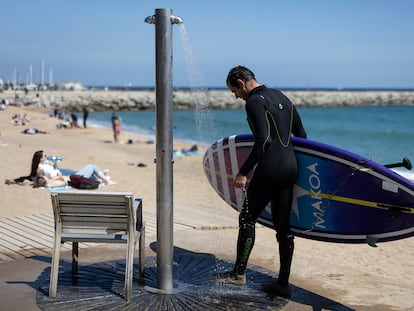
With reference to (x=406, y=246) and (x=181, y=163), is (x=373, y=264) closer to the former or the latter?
(x=406, y=246)

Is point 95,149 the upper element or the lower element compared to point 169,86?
lower

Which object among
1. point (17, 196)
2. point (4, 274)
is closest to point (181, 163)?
point (17, 196)

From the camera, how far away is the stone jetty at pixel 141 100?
68.4 metres

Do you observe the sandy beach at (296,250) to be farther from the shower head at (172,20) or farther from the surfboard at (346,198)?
the shower head at (172,20)

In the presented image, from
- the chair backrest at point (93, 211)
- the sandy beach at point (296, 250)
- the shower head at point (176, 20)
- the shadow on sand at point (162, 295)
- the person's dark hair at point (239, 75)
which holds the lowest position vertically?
the sandy beach at point (296, 250)

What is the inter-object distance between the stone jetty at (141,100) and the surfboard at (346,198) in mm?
46730

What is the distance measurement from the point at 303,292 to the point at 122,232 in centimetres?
161

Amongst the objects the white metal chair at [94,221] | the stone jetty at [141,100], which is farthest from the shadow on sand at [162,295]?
the stone jetty at [141,100]

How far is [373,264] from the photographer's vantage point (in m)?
6.57

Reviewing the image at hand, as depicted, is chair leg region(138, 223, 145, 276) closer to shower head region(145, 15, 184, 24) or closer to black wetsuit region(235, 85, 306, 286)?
black wetsuit region(235, 85, 306, 286)

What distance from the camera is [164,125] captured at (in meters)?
4.46

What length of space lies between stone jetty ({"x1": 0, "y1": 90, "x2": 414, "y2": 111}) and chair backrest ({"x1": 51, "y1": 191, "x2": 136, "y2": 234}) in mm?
47201

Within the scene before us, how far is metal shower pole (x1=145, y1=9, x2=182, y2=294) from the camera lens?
173 inches

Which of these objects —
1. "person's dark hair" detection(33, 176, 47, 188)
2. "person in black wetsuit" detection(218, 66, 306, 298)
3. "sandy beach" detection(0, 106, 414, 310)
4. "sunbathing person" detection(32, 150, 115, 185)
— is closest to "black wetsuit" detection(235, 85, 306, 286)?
"person in black wetsuit" detection(218, 66, 306, 298)
